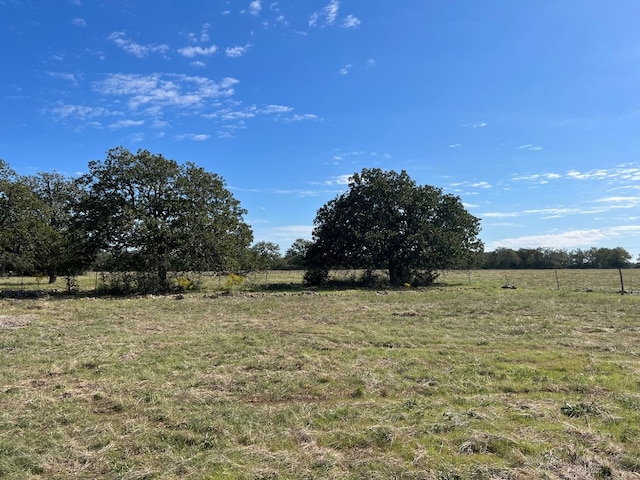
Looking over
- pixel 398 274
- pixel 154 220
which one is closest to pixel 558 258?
pixel 398 274

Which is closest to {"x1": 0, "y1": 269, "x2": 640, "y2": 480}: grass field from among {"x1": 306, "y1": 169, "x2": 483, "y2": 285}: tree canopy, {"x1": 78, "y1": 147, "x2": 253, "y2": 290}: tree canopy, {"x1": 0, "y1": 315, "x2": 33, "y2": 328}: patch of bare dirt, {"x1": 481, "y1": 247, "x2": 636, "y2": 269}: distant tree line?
{"x1": 0, "y1": 315, "x2": 33, "y2": 328}: patch of bare dirt

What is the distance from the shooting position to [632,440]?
15.2 ft

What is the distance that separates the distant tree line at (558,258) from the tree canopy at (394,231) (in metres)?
46.2

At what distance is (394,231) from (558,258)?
60.5 m

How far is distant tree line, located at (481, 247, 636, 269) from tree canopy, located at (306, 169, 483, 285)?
4624 centimetres

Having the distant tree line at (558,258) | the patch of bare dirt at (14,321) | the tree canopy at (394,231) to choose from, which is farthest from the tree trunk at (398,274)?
the distant tree line at (558,258)

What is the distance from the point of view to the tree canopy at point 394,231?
31.6m

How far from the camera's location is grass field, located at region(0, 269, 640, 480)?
431cm

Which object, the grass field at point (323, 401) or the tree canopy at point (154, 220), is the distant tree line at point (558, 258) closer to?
the tree canopy at point (154, 220)

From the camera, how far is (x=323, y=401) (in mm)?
6445

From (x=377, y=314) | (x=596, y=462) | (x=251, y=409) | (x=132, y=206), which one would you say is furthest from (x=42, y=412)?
(x=132, y=206)

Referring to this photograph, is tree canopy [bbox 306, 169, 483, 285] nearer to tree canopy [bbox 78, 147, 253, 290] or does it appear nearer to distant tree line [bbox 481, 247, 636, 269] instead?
tree canopy [bbox 78, 147, 253, 290]

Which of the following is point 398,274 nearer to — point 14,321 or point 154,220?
point 154,220

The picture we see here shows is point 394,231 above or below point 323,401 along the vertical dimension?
above
